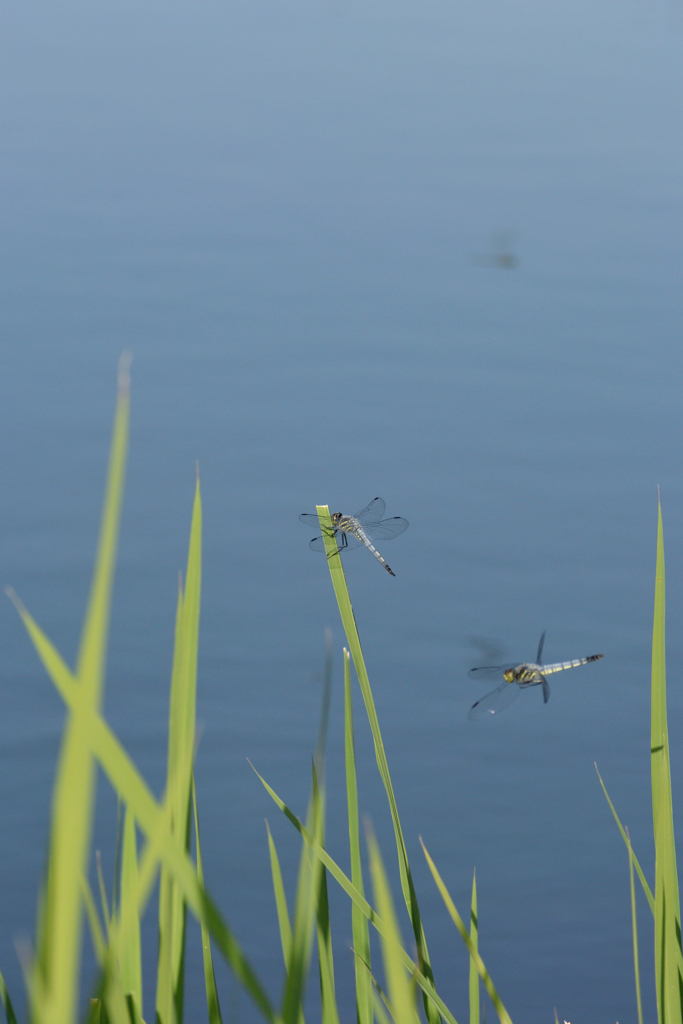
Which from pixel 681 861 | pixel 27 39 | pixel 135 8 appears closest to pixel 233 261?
pixel 681 861

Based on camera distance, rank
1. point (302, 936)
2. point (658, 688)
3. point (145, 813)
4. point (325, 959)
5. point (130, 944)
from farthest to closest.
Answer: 1. point (658, 688)
2. point (325, 959)
3. point (130, 944)
4. point (302, 936)
5. point (145, 813)

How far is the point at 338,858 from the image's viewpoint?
4.32 meters

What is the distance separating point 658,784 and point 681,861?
169 inches

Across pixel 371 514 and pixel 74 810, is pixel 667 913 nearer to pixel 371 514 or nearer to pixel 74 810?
pixel 74 810

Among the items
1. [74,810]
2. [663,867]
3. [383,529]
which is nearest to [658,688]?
[663,867]

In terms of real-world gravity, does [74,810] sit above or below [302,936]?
above

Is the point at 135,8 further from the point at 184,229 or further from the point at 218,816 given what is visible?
the point at 218,816

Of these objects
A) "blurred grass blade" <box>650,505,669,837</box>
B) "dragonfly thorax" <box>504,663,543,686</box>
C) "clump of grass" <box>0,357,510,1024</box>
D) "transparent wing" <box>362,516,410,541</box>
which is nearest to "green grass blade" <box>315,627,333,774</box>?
"clump of grass" <box>0,357,510,1024</box>

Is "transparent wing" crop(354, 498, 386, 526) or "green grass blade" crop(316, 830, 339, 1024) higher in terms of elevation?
"transparent wing" crop(354, 498, 386, 526)

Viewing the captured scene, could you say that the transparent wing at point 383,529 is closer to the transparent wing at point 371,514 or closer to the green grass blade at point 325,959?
the transparent wing at point 371,514

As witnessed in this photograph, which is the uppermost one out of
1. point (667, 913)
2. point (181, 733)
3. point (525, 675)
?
point (181, 733)

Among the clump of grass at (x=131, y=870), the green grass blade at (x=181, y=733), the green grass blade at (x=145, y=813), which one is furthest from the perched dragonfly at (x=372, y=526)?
the green grass blade at (x=145, y=813)

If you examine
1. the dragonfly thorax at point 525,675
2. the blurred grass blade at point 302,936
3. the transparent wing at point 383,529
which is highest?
the transparent wing at point 383,529

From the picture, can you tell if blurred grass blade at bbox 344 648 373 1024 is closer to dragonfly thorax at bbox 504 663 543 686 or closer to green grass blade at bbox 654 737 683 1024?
green grass blade at bbox 654 737 683 1024
